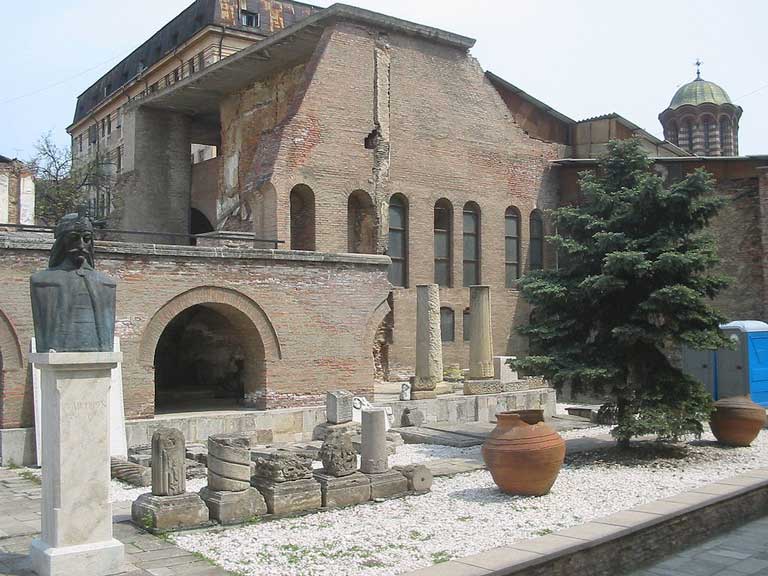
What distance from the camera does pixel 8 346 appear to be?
13461 millimetres

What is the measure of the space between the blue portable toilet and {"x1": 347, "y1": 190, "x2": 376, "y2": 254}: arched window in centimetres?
967

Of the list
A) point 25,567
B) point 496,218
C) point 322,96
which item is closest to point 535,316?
point 25,567

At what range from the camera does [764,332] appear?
17859mm

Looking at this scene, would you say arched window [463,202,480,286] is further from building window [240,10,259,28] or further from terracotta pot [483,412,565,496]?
building window [240,10,259,28]

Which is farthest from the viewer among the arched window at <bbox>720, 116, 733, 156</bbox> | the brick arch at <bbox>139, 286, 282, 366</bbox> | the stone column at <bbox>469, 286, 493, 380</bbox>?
the arched window at <bbox>720, 116, 733, 156</bbox>

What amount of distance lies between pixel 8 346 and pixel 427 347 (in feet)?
28.5

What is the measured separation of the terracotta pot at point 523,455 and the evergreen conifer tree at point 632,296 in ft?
8.69

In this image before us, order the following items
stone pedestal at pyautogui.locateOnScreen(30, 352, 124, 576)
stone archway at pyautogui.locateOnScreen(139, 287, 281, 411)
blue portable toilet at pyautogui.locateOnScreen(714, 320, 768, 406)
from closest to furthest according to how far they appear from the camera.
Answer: stone pedestal at pyautogui.locateOnScreen(30, 352, 124, 576), stone archway at pyautogui.locateOnScreen(139, 287, 281, 411), blue portable toilet at pyautogui.locateOnScreen(714, 320, 768, 406)

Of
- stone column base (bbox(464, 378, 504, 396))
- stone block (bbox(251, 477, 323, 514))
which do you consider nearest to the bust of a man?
stone block (bbox(251, 477, 323, 514))

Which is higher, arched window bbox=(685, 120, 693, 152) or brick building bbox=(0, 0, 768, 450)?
arched window bbox=(685, 120, 693, 152)

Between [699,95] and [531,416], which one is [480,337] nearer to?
[531,416]

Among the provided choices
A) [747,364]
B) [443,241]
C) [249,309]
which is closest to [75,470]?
[249,309]

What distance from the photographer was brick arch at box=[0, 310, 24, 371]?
13.4 metres

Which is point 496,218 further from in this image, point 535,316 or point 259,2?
point 259,2
